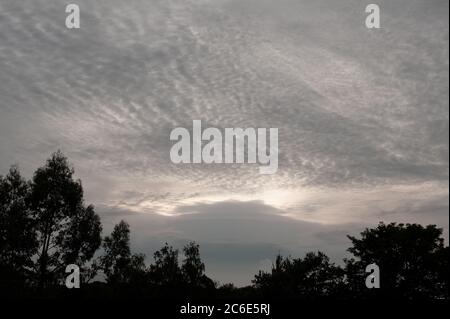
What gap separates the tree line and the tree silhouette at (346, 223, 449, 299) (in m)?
0.12

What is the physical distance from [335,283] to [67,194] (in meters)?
41.5

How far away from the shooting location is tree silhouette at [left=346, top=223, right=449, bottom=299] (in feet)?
174

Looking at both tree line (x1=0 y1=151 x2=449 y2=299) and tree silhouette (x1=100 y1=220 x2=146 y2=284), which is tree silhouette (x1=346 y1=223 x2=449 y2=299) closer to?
tree line (x1=0 y1=151 x2=449 y2=299)

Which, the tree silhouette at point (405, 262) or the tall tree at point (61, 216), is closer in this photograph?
the tall tree at point (61, 216)

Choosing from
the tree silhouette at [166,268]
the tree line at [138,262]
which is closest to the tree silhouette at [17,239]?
the tree line at [138,262]

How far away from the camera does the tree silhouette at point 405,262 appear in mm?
53125

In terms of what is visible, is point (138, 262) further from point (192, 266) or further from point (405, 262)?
point (405, 262)

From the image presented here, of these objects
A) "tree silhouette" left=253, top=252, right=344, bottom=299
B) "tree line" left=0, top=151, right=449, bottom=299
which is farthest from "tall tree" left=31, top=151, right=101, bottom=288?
"tree silhouette" left=253, top=252, right=344, bottom=299

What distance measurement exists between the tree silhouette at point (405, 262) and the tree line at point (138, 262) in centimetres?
12

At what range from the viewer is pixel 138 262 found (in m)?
59.5

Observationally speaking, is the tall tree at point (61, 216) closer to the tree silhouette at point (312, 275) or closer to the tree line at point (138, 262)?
the tree line at point (138, 262)
